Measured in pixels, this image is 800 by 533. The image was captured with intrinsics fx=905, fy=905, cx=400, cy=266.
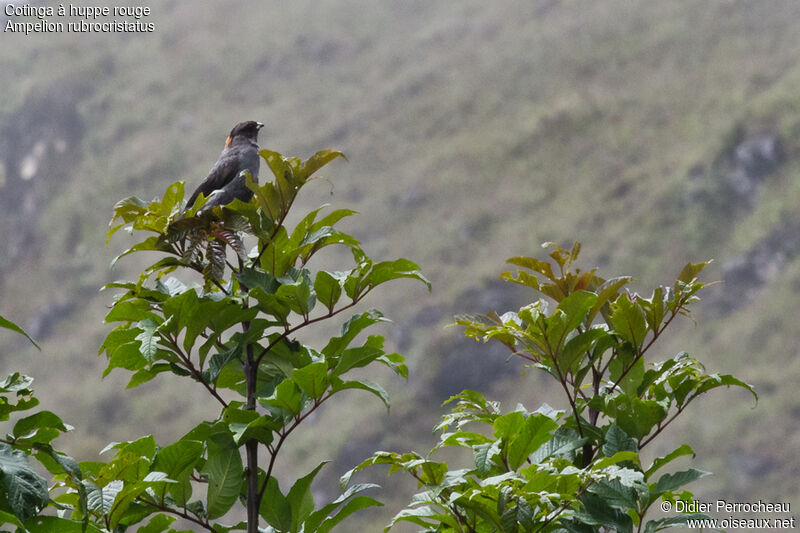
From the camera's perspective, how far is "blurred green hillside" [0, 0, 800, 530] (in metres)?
26.2

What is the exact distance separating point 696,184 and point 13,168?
107 ft

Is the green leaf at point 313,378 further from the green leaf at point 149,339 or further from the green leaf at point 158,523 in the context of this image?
the green leaf at point 158,523

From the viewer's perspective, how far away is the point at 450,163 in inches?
1382

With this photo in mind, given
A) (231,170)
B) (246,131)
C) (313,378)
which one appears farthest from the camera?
(246,131)

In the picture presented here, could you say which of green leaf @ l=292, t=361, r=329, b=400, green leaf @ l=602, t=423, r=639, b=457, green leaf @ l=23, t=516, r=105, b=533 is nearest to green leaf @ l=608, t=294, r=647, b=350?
green leaf @ l=602, t=423, r=639, b=457

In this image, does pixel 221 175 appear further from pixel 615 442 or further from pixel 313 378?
pixel 615 442

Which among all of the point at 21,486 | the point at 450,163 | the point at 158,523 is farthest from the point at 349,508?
the point at 450,163

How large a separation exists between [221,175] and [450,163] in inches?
1274

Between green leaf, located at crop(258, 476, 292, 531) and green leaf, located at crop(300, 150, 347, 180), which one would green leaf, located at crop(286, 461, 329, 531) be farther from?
green leaf, located at crop(300, 150, 347, 180)

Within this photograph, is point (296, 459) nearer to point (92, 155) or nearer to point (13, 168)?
point (92, 155)

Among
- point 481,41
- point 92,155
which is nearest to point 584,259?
point 481,41

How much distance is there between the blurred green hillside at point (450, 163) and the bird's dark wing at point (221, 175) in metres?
20.3

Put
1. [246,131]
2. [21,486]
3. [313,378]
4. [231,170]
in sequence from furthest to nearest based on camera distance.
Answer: [246,131] → [231,170] → [313,378] → [21,486]

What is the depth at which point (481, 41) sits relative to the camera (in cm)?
4072
